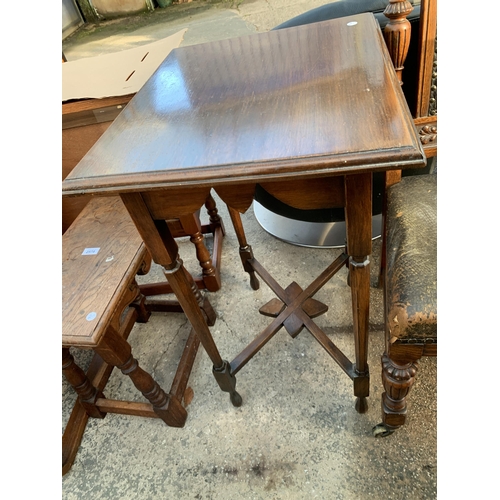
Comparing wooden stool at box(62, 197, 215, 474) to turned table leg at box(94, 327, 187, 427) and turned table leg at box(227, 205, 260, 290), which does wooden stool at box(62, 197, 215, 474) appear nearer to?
turned table leg at box(94, 327, 187, 427)

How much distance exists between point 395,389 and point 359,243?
1.39 ft

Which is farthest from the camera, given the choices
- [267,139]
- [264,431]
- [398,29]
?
[264,431]

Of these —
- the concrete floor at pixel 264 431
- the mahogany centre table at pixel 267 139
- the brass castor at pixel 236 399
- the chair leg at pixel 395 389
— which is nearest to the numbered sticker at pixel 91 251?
the mahogany centre table at pixel 267 139

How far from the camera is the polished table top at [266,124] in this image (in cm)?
51

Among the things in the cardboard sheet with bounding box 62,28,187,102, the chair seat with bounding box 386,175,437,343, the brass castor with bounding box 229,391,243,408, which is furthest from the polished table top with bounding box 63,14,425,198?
the brass castor with bounding box 229,391,243,408

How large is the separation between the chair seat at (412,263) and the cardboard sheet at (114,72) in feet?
3.05

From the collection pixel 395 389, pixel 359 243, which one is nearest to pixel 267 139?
pixel 359 243

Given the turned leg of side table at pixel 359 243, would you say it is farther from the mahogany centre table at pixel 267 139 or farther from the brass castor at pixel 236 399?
the brass castor at pixel 236 399

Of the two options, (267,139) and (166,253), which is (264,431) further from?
(267,139)

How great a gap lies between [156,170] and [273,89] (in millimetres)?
304

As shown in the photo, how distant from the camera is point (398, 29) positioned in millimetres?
839

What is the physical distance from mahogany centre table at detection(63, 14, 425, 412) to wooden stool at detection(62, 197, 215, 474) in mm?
214

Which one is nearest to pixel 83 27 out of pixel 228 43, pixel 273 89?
pixel 228 43

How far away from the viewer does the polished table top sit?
0.51 meters
